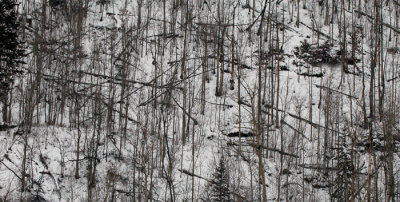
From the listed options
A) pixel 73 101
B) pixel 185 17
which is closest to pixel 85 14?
pixel 185 17

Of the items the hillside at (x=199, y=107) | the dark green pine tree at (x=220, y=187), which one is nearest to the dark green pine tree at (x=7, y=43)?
the hillside at (x=199, y=107)

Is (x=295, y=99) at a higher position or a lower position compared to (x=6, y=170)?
higher

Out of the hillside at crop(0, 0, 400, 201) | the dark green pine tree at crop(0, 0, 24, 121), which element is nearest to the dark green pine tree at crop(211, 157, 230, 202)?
the hillside at crop(0, 0, 400, 201)

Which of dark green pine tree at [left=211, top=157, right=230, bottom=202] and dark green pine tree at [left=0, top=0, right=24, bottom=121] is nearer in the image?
dark green pine tree at [left=211, top=157, right=230, bottom=202]

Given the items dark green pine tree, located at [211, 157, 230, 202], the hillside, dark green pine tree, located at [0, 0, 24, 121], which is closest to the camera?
dark green pine tree, located at [211, 157, 230, 202]

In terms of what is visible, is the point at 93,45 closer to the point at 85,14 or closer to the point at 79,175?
the point at 85,14

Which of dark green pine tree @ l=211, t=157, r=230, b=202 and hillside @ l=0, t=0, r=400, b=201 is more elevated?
hillside @ l=0, t=0, r=400, b=201

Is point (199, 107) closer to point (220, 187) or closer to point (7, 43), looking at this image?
point (220, 187)

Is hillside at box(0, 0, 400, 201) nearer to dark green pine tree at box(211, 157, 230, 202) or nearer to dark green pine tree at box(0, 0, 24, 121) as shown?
dark green pine tree at box(211, 157, 230, 202)

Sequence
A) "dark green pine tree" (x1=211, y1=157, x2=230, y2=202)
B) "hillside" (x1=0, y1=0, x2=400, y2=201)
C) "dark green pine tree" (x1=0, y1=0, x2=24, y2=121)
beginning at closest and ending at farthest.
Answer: "dark green pine tree" (x1=211, y1=157, x2=230, y2=202) < "hillside" (x1=0, y1=0, x2=400, y2=201) < "dark green pine tree" (x1=0, y1=0, x2=24, y2=121)

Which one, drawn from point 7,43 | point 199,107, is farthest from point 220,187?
point 7,43

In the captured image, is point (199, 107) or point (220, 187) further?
point (199, 107)

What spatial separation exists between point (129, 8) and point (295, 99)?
54.4 ft

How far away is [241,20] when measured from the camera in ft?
105
